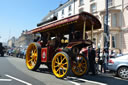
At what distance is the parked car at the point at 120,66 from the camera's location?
7.45 metres

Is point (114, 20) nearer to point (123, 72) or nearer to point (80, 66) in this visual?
point (123, 72)

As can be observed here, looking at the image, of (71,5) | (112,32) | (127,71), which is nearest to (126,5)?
(112,32)

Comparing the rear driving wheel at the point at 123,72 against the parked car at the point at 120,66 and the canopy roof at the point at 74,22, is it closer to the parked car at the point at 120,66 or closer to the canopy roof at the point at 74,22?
the parked car at the point at 120,66

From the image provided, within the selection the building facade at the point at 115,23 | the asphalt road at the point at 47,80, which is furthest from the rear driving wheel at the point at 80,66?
the building facade at the point at 115,23

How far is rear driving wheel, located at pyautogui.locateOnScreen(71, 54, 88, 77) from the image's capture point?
7249mm

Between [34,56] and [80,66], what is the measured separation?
280cm

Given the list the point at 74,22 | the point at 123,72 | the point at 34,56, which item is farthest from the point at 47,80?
the point at 123,72

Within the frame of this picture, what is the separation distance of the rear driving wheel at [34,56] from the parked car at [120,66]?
405 cm

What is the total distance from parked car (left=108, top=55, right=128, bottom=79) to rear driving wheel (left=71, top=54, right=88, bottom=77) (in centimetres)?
171

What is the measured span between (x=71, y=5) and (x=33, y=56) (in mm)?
27857

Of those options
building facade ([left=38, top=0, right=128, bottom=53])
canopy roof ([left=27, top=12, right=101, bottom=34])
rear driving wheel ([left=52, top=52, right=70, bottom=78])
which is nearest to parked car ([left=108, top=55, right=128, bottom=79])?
canopy roof ([left=27, top=12, right=101, bottom=34])

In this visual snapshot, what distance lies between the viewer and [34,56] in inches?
331

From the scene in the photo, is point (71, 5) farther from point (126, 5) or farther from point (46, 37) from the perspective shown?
point (46, 37)

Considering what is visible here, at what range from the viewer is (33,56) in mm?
8500
